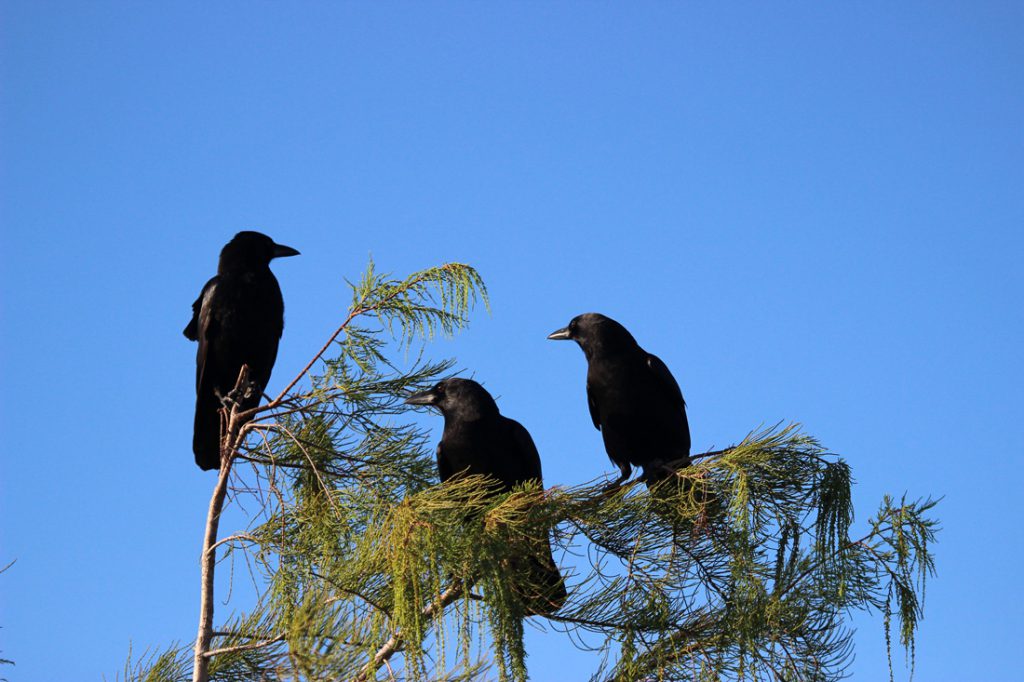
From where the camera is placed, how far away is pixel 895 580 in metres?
3.32

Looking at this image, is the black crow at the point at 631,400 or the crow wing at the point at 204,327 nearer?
the crow wing at the point at 204,327

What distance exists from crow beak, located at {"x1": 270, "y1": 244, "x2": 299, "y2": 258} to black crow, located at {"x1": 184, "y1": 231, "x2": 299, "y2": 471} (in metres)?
0.20

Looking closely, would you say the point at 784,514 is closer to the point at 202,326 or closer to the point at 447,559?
the point at 447,559

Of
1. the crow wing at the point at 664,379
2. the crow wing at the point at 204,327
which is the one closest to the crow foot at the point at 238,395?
the crow wing at the point at 204,327

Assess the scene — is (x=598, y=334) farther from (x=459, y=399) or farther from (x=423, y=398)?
(x=423, y=398)

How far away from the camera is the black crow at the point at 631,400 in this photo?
5004 millimetres

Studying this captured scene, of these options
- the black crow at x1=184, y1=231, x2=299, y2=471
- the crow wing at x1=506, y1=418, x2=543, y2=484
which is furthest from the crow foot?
the crow wing at x1=506, y1=418, x2=543, y2=484

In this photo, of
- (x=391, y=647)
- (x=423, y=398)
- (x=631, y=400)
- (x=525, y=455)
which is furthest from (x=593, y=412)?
(x=391, y=647)

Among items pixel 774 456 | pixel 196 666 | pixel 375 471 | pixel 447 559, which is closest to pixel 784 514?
pixel 774 456

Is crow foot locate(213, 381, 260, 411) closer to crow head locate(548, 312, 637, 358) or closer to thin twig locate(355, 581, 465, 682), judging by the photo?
thin twig locate(355, 581, 465, 682)

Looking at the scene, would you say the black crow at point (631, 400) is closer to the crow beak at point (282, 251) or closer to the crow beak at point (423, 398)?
the crow beak at point (423, 398)

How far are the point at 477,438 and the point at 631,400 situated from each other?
824mm

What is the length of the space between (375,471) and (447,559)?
1.00 m

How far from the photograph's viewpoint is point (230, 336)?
4.83m
